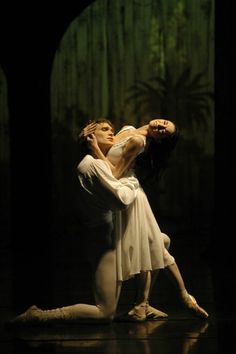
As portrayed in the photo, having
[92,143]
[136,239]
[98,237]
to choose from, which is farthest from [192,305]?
[92,143]

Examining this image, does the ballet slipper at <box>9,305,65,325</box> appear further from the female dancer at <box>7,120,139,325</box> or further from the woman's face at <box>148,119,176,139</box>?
the woman's face at <box>148,119,176,139</box>

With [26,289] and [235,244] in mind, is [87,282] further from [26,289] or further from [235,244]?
[235,244]

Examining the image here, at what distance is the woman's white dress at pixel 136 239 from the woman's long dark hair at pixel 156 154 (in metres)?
0.14

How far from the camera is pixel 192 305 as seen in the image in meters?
5.71

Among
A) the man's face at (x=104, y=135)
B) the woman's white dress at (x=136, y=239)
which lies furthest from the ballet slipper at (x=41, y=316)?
the man's face at (x=104, y=135)

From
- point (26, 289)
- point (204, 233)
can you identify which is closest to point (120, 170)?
point (26, 289)

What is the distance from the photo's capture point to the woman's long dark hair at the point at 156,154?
580 centimetres

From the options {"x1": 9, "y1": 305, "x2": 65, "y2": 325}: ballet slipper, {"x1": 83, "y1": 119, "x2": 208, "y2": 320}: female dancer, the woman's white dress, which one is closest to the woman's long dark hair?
{"x1": 83, "y1": 119, "x2": 208, "y2": 320}: female dancer

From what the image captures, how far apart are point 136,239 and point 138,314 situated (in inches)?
19.1

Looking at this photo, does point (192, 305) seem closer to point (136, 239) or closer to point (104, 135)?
point (136, 239)

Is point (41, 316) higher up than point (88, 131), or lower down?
lower down

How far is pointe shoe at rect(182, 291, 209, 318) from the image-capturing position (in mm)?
5691

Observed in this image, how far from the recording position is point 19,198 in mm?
11258

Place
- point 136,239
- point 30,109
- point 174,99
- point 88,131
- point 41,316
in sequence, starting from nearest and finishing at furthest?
point 41,316
point 136,239
point 88,131
point 30,109
point 174,99
